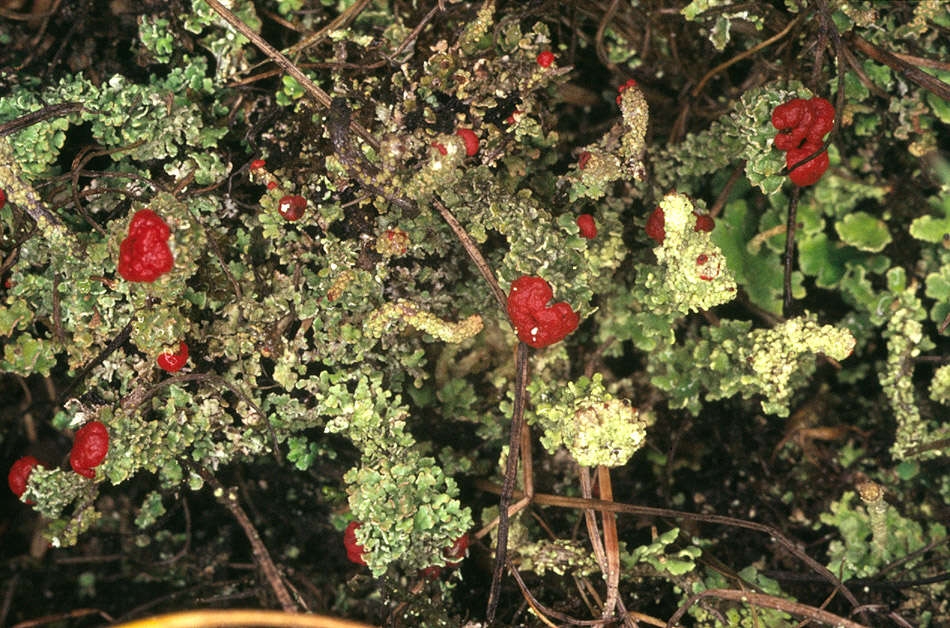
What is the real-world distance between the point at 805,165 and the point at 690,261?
0.40m

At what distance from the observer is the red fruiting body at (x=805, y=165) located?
1.78 metres

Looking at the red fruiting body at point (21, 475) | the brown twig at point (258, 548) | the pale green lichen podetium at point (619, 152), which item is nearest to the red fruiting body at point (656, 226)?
the pale green lichen podetium at point (619, 152)

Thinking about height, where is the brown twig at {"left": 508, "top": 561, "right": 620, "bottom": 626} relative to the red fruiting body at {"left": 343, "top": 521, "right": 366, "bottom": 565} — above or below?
below

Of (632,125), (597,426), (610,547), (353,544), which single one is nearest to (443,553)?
(353,544)

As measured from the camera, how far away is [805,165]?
1.81 m

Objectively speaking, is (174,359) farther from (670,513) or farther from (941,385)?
(941,385)

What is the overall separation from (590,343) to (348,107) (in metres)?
0.92

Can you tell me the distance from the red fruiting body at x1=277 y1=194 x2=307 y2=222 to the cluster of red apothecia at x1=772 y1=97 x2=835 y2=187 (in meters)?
1.13

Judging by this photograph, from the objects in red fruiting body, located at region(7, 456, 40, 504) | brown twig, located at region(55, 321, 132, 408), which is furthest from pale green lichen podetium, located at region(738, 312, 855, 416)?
red fruiting body, located at region(7, 456, 40, 504)

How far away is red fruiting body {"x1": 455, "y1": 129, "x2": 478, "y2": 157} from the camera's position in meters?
1.74

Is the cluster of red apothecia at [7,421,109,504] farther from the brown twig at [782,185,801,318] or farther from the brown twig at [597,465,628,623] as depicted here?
the brown twig at [782,185,801,318]

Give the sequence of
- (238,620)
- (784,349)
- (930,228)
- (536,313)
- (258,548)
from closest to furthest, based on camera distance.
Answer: (238,620) < (536,313) < (784,349) < (258,548) < (930,228)

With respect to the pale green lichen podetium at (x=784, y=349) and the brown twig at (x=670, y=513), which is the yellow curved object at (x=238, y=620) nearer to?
the brown twig at (x=670, y=513)

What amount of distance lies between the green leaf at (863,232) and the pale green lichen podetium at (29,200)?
202 centimetres
